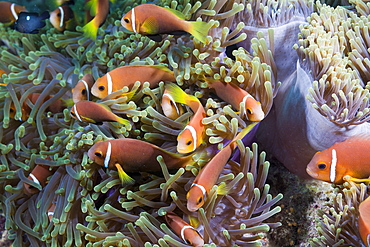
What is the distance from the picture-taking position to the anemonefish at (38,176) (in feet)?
4.81

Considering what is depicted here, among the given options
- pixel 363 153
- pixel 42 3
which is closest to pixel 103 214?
pixel 363 153

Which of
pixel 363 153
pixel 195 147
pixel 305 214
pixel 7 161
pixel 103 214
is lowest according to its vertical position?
pixel 7 161

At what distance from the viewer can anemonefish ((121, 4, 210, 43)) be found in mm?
1312

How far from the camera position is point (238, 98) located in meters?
1.28

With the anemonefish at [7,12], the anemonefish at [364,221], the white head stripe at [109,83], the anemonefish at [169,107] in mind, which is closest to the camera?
the anemonefish at [364,221]

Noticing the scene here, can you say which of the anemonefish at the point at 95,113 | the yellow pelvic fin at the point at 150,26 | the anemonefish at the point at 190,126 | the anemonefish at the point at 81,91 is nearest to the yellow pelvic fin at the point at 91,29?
the anemonefish at the point at 81,91

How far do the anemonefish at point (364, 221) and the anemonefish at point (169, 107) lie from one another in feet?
2.47

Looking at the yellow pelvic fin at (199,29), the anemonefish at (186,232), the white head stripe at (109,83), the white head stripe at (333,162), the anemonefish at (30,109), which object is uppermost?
the yellow pelvic fin at (199,29)

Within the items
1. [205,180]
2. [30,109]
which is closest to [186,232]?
[205,180]

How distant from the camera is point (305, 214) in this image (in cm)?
146

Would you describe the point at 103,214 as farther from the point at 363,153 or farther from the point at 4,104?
the point at 363,153

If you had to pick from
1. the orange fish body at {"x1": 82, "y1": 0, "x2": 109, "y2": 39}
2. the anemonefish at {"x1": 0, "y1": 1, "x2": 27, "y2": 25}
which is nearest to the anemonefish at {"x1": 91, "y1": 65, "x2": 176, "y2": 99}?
the orange fish body at {"x1": 82, "y1": 0, "x2": 109, "y2": 39}

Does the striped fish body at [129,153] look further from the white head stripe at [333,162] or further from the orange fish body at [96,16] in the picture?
the orange fish body at [96,16]

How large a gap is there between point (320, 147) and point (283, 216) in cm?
37
